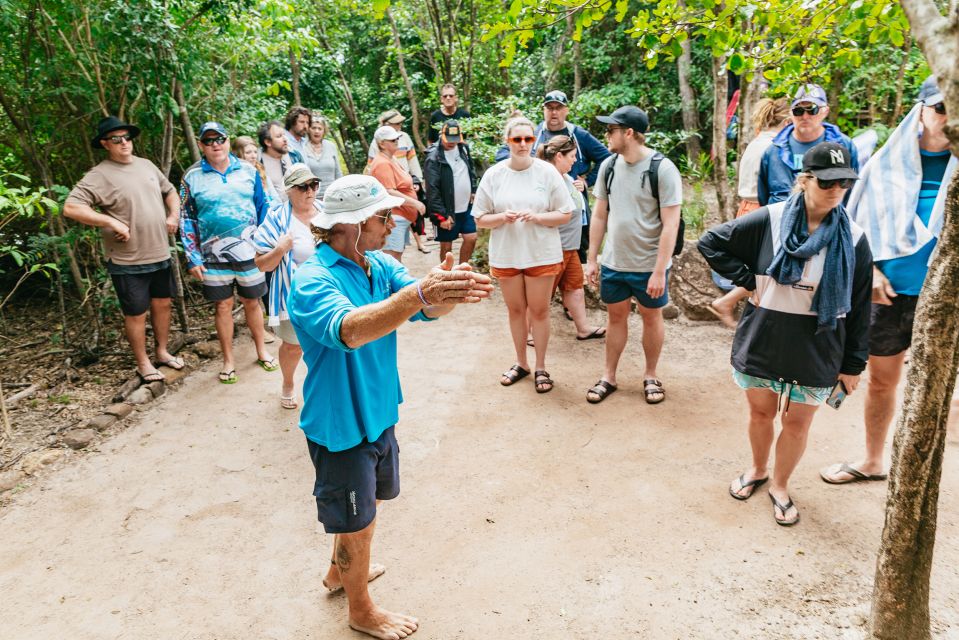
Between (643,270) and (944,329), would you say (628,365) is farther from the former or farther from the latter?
(944,329)

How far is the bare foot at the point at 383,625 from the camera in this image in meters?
2.69

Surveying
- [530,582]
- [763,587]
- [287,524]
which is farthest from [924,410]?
[287,524]

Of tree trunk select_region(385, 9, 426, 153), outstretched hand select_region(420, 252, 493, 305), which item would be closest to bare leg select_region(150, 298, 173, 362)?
outstretched hand select_region(420, 252, 493, 305)

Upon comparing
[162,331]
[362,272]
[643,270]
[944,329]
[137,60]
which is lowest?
[162,331]

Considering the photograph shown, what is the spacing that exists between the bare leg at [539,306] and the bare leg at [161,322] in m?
3.08

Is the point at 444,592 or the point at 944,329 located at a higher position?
the point at 944,329

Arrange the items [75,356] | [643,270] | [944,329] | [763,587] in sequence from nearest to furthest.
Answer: [944,329] → [763,587] → [643,270] → [75,356]

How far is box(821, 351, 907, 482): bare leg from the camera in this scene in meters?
3.39

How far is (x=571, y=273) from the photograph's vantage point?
5.74 meters

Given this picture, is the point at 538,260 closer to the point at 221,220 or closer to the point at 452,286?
the point at 221,220

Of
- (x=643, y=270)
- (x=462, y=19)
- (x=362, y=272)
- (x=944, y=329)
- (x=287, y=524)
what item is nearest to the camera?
(x=944, y=329)

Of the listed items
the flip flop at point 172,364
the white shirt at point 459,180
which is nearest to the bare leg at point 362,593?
the flip flop at point 172,364

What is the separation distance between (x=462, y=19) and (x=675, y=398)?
9712mm

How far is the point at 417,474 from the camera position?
3.99 m
